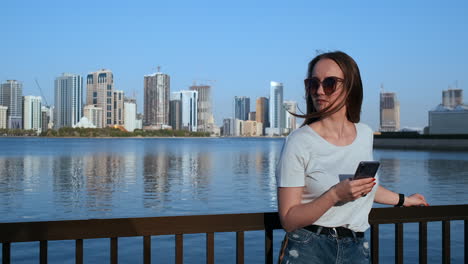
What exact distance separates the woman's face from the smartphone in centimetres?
39

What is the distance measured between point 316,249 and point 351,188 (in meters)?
0.37

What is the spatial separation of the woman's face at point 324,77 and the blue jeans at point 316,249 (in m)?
0.57

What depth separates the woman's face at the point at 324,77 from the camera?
7.14ft

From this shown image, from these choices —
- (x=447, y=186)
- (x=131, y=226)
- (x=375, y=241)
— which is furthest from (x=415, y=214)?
(x=447, y=186)

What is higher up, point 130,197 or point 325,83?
point 325,83

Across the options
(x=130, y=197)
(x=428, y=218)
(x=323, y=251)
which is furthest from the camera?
(x=130, y=197)

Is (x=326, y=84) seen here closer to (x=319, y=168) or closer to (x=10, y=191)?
(x=319, y=168)

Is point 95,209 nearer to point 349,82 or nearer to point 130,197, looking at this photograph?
point 130,197

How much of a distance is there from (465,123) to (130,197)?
106 m

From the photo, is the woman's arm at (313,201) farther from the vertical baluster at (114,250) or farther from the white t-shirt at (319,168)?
the vertical baluster at (114,250)

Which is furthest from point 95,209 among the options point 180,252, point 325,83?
point 325,83

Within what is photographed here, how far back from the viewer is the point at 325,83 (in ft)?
7.13

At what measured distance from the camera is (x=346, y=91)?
218cm

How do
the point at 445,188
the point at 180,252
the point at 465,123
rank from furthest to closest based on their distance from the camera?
the point at 465,123 < the point at 445,188 < the point at 180,252
